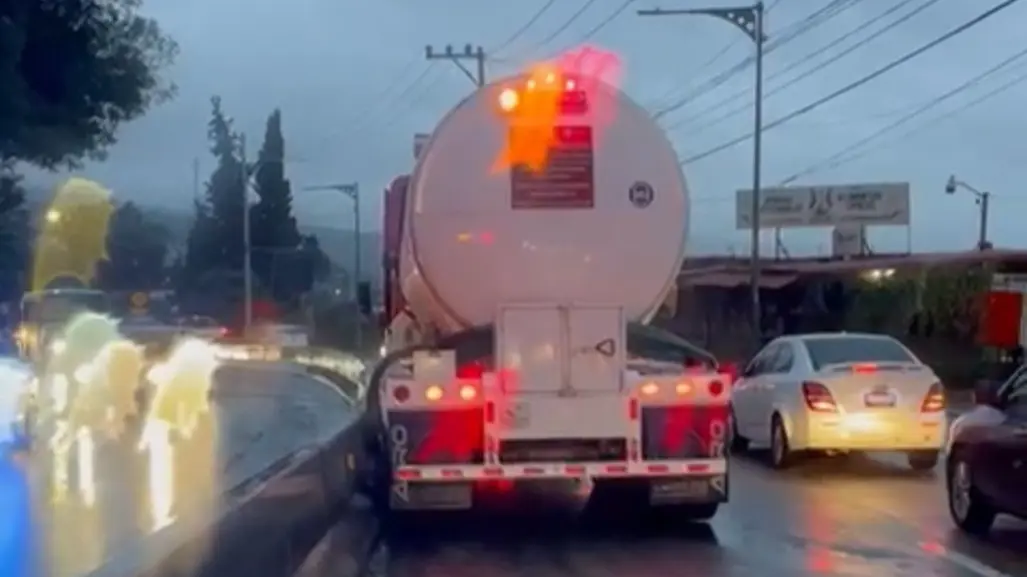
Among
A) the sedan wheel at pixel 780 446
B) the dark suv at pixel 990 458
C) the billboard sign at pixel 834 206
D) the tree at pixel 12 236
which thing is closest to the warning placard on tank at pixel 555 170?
the dark suv at pixel 990 458

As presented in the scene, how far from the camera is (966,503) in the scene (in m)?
15.0

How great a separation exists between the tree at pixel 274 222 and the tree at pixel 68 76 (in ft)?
192

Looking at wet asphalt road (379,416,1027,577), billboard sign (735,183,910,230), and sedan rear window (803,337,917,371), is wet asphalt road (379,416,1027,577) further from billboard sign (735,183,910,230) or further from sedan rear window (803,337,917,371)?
billboard sign (735,183,910,230)

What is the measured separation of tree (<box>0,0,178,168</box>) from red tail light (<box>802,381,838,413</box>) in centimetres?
2001

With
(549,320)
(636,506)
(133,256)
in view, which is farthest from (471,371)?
(133,256)

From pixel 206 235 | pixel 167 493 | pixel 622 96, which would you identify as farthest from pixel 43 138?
pixel 206 235

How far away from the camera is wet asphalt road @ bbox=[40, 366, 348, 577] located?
382 inches

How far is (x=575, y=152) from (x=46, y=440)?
12.7 meters

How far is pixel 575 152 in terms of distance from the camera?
15570 millimetres

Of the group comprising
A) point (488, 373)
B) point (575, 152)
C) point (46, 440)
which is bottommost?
point (46, 440)

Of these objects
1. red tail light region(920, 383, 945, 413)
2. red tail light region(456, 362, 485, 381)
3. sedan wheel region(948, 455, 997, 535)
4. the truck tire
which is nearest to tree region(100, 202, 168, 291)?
red tail light region(920, 383, 945, 413)

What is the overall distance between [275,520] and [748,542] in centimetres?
526

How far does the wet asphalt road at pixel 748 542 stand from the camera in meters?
13.5

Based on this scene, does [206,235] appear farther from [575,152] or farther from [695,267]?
[575,152]
